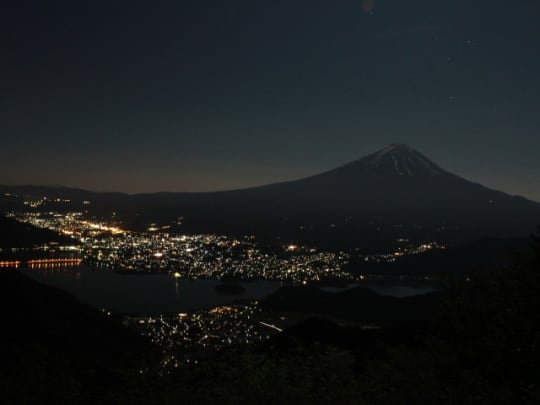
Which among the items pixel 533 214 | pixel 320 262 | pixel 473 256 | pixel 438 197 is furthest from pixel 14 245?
pixel 533 214

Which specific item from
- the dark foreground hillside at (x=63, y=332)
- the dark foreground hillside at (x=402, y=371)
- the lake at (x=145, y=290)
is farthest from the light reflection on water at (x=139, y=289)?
the dark foreground hillside at (x=402, y=371)

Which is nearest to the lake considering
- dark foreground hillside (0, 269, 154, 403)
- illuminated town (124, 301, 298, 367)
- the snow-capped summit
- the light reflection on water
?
the light reflection on water

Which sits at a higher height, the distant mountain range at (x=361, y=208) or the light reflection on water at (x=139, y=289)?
the distant mountain range at (x=361, y=208)

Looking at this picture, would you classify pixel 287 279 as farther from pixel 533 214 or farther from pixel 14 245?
pixel 533 214

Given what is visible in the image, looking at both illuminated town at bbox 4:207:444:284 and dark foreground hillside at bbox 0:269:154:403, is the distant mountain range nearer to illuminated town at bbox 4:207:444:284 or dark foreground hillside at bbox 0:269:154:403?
illuminated town at bbox 4:207:444:284

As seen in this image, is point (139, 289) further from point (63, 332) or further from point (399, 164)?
point (399, 164)

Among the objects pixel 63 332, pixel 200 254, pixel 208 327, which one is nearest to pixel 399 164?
pixel 200 254

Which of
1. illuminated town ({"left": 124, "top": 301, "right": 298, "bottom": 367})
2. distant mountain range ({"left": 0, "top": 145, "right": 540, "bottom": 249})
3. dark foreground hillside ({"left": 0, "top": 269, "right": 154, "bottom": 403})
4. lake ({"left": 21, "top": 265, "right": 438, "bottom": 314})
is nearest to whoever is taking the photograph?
dark foreground hillside ({"left": 0, "top": 269, "right": 154, "bottom": 403})

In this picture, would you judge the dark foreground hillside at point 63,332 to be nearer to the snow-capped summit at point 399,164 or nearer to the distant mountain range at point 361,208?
the distant mountain range at point 361,208
